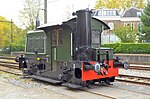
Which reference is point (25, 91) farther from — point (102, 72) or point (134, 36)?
point (134, 36)

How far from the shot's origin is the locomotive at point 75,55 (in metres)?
9.19

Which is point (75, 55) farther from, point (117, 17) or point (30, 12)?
point (117, 17)

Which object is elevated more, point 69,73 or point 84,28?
point 84,28

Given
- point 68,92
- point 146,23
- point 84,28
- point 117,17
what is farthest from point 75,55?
point 117,17

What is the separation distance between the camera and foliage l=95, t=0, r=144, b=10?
60000 millimetres

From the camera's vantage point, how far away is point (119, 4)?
199 ft

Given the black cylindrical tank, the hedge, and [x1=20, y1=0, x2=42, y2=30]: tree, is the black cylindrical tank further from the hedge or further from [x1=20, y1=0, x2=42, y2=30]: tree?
[x1=20, y1=0, x2=42, y2=30]: tree

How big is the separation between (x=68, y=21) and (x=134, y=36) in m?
21.5

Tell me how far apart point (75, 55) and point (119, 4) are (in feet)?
175

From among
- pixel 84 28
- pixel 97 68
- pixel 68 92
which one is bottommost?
pixel 68 92

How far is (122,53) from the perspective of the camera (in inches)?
997

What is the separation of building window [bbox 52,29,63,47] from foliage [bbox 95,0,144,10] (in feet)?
166

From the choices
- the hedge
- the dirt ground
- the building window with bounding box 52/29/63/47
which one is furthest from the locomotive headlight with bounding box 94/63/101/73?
the hedge

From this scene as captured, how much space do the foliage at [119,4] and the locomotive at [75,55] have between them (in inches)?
1967
